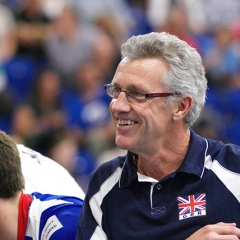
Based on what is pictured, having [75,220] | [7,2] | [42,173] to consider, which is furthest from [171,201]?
[7,2]

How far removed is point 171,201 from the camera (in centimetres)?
299

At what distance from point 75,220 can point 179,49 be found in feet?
3.14

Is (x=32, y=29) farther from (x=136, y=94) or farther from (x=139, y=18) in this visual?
Answer: (x=136, y=94)

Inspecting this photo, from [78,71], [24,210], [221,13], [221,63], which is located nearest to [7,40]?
[78,71]

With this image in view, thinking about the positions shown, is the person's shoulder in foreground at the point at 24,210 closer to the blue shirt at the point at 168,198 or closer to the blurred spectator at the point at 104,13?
the blue shirt at the point at 168,198

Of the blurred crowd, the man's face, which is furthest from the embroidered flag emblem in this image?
the blurred crowd

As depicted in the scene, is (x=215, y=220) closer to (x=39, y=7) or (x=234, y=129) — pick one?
(x=234, y=129)

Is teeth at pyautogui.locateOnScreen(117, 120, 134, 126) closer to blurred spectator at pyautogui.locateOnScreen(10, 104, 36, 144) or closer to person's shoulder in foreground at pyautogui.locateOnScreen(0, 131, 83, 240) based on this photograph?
person's shoulder in foreground at pyautogui.locateOnScreen(0, 131, 83, 240)

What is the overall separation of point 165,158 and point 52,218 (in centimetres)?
63

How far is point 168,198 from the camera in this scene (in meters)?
3.01

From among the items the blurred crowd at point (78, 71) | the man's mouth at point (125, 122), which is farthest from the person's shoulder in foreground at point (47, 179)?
the blurred crowd at point (78, 71)

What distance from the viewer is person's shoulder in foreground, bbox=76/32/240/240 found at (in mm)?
2945

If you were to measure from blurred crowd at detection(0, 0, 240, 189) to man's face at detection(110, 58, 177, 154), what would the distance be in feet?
12.6

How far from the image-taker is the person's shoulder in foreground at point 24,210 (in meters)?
3.28
